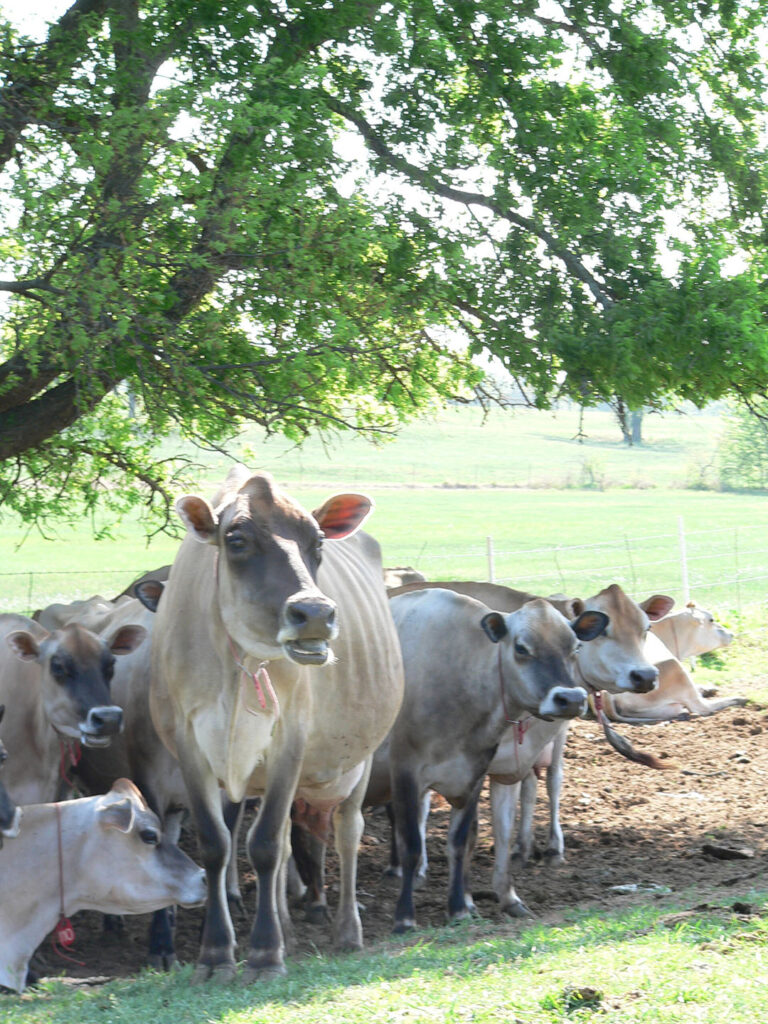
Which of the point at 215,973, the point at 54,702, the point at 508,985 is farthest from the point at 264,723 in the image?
the point at 54,702

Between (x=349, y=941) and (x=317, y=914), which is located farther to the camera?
(x=317, y=914)

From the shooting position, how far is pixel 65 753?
7.83m

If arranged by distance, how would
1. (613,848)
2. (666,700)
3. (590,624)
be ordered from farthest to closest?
1. (666,700)
2. (613,848)
3. (590,624)

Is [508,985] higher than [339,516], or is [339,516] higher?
[339,516]

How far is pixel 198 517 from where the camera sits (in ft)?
19.6

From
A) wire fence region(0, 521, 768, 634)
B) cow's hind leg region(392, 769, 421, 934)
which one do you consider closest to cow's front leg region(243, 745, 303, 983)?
cow's hind leg region(392, 769, 421, 934)

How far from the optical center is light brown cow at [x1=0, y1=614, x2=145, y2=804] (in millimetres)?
7473

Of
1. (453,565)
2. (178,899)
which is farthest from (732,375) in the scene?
(453,565)

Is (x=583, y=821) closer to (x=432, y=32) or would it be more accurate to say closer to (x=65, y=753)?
(x=65, y=753)

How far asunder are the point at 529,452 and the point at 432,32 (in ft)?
290

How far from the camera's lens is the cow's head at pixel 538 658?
24.6 feet

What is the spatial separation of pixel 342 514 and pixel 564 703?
1.89 meters

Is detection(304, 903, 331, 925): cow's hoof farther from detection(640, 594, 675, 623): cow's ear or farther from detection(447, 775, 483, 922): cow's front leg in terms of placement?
detection(640, 594, 675, 623): cow's ear

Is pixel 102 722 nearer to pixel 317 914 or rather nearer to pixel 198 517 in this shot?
pixel 317 914
